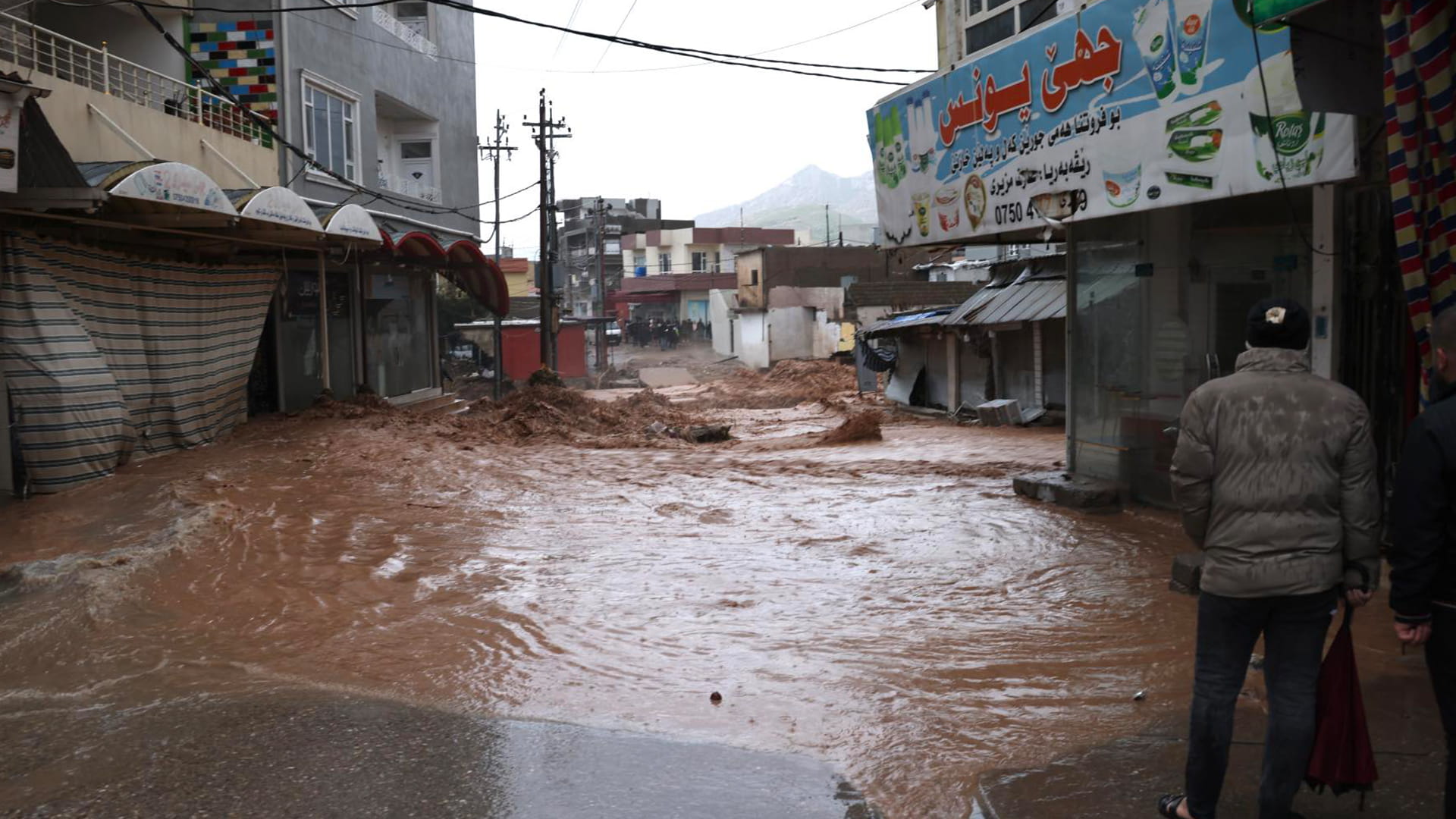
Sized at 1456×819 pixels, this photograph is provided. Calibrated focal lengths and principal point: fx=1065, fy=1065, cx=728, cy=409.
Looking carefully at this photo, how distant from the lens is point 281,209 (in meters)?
12.8

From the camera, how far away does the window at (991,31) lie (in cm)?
1254

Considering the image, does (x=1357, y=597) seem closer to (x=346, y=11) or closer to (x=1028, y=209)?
(x=1028, y=209)

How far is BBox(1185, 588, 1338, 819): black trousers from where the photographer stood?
11.1 feet

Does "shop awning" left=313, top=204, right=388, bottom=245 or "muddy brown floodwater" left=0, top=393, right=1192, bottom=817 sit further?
"shop awning" left=313, top=204, right=388, bottom=245

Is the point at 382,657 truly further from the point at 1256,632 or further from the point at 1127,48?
the point at 1127,48

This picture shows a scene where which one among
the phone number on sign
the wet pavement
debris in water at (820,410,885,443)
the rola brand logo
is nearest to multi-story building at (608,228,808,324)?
debris in water at (820,410,885,443)

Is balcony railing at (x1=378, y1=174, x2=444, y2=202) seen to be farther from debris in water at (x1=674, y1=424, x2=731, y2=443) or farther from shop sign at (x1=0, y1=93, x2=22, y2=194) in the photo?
shop sign at (x1=0, y1=93, x2=22, y2=194)

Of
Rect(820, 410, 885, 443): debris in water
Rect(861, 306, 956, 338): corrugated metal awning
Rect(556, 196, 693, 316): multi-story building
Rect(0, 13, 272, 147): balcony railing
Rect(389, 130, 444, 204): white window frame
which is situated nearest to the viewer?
Rect(0, 13, 272, 147): balcony railing

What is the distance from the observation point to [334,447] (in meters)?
13.7

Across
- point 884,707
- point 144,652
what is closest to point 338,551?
point 144,652

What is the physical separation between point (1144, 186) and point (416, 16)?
19.9 metres

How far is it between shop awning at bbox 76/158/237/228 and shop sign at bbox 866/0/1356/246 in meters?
7.61

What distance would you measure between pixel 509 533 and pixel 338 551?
60.3 inches

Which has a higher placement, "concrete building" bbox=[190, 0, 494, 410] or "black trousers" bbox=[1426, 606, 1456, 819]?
"concrete building" bbox=[190, 0, 494, 410]
